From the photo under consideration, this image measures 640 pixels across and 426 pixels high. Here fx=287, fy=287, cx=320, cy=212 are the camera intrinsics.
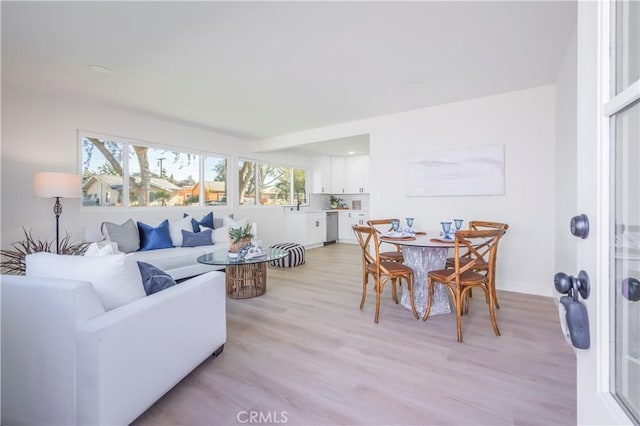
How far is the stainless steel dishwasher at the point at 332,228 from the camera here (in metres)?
7.54

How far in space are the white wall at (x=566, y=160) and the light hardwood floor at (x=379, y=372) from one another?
63 cm

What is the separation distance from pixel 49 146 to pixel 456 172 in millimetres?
5132

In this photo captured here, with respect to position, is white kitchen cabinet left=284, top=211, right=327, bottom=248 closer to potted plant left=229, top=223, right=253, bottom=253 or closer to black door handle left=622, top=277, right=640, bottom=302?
potted plant left=229, top=223, right=253, bottom=253

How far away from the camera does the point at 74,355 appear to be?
48.8 inches

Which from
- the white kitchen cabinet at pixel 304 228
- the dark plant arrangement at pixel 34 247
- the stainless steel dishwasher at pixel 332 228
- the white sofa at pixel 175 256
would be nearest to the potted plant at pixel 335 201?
the stainless steel dishwasher at pixel 332 228

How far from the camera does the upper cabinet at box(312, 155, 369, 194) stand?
741 cm

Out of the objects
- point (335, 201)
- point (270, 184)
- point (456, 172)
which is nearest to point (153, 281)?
point (456, 172)

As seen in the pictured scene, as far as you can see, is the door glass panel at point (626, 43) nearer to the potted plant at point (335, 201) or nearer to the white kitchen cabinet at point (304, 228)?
the white kitchen cabinet at point (304, 228)

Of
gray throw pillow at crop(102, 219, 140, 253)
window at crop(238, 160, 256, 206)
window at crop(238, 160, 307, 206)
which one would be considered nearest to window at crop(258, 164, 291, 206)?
window at crop(238, 160, 307, 206)

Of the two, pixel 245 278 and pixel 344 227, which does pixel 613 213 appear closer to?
pixel 245 278

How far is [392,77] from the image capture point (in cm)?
308

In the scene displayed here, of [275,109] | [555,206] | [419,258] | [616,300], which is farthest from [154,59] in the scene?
[555,206]

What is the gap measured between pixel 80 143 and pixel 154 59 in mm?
2018

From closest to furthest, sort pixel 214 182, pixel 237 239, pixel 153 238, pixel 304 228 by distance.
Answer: pixel 237 239
pixel 153 238
pixel 214 182
pixel 304 228
